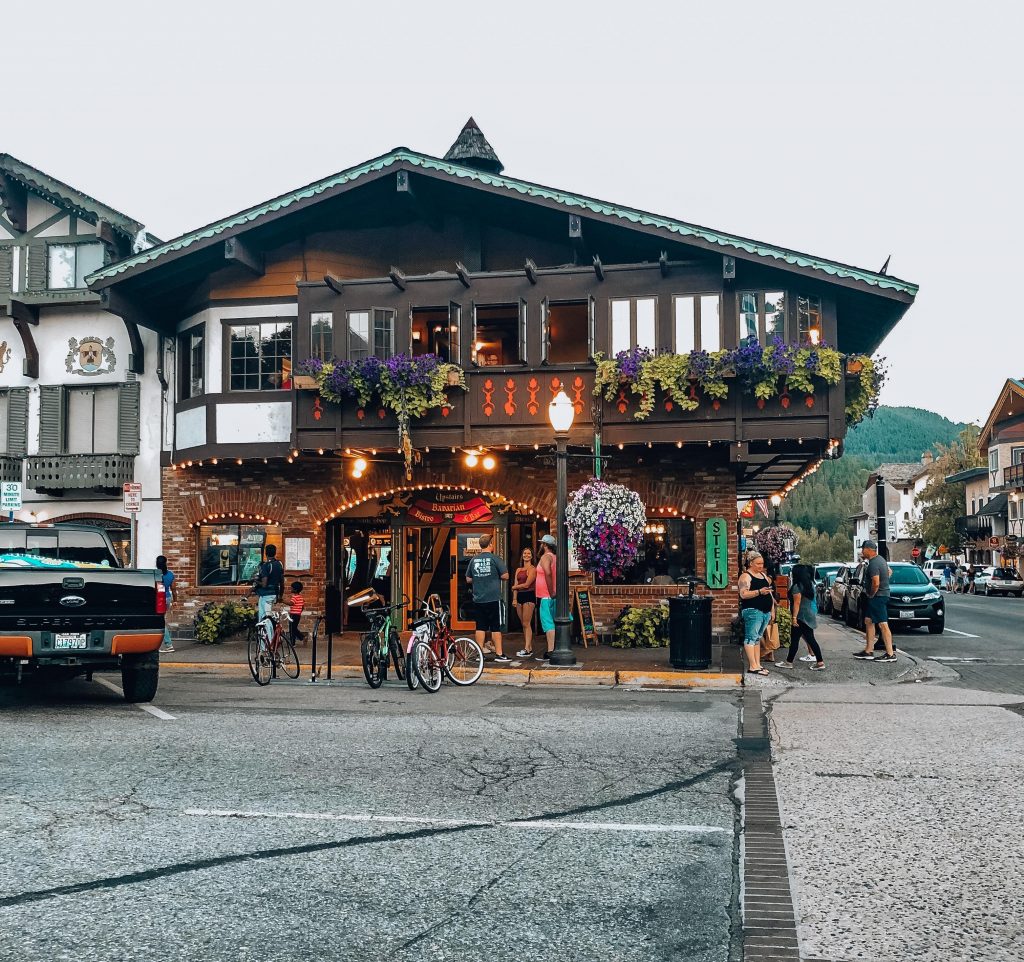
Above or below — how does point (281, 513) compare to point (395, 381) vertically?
below

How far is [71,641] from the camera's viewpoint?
1077cm

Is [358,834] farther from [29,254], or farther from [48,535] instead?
[29,254]

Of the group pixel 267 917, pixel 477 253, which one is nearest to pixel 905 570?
pixel 477 253

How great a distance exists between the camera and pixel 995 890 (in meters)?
4.97

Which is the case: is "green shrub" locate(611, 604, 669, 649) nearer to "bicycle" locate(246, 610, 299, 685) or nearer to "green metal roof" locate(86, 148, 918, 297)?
"bicycle" locate(246, 610, 299, 685)

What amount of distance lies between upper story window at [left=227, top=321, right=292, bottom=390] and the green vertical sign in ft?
27.1

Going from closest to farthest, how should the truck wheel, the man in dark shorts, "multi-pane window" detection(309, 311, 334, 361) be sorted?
the truck wheel < the man in dark shorts < "multi-pane window" detection(309, 311, 334, 361)

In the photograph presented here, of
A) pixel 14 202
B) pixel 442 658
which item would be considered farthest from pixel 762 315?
pixel 14 202

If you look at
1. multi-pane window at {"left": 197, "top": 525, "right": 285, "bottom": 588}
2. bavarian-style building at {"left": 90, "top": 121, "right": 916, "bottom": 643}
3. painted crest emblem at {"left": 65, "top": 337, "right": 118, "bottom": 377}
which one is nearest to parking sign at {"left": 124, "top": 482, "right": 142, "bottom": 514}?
bavarian-style building at {"left": 90, "top": 121, "right": 916, "bottom": 643}

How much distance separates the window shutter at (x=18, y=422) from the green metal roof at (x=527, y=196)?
3.96 meters

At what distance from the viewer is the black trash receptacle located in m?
14.9

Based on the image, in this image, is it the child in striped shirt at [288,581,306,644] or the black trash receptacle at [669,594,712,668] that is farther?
the child in striped shirt at [288,581,306,644]

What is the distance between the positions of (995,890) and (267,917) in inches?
129

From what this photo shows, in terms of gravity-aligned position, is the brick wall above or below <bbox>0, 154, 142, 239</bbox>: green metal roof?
below
